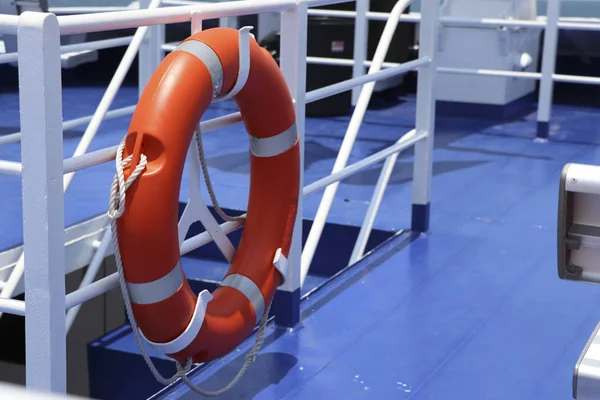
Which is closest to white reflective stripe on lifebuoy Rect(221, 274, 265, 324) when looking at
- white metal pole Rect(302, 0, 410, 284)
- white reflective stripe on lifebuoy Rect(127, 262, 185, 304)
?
white reflective stripe on lifebuoy Rect(127, 262, 185, 304)

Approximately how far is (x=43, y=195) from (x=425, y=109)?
173 cm

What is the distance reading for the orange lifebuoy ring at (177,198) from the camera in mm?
1512

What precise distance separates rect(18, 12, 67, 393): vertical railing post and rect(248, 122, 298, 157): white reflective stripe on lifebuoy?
56 centimetres

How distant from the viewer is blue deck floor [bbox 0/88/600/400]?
200cm

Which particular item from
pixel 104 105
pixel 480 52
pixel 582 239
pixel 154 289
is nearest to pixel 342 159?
pixel 104 105

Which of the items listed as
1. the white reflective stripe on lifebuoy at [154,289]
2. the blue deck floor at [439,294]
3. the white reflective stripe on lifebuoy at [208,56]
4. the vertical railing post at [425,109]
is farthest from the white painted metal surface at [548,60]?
the white reflective stripe on lifebuoy at [154,289]

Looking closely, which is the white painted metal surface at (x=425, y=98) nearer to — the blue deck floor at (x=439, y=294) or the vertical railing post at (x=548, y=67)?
the blue deck floor at (x=439, y=294)

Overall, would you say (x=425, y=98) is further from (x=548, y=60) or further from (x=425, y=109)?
(x=548, y=60)

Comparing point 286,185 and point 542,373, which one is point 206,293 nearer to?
point 286,185

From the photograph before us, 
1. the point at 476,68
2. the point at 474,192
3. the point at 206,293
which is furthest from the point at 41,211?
the point at 476,68

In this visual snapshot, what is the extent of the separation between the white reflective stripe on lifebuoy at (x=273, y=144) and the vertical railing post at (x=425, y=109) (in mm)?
1064

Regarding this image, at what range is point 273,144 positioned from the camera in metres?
1.90

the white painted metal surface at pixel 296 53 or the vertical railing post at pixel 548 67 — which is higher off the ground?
the white painted metal surface at pixel 296 53

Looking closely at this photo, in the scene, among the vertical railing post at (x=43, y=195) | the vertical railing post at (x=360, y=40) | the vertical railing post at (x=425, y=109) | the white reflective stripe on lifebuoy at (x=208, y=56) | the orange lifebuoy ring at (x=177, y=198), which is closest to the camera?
the vertical railing post at (x=43, y=195)
